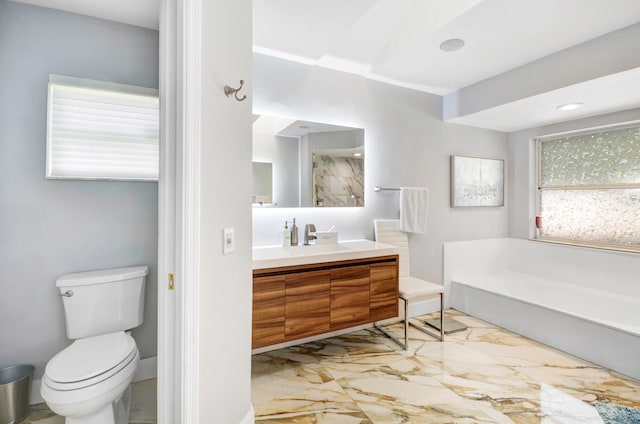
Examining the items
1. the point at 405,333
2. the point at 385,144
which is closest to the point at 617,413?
the point at 405,333

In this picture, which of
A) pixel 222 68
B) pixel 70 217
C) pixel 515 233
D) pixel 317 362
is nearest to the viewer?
pixel 222 68

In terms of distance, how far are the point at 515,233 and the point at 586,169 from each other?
1.05 m

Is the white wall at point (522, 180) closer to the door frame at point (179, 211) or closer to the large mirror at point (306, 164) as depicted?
the large mirror at point (306, 164)

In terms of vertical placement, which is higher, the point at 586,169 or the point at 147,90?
the point at 147,90

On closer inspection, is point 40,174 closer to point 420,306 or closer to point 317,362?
point 317,362

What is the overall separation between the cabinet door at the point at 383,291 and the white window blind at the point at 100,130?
1.84 meters

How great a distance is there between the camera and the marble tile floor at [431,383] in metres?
1.82

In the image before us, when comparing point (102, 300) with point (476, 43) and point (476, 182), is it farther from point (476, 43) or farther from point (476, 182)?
point (476, 182)

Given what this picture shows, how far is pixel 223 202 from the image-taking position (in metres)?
1.45

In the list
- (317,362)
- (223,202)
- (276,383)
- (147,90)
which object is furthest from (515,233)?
(147,90)

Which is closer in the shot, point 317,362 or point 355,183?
point 317,362

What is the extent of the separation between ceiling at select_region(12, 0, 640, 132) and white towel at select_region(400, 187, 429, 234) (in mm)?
1044

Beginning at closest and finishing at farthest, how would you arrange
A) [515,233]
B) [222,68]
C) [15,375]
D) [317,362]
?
[222,68] → [15,375] → [317,362] → [515,233]

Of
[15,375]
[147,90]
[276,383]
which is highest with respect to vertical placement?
[147,90]
